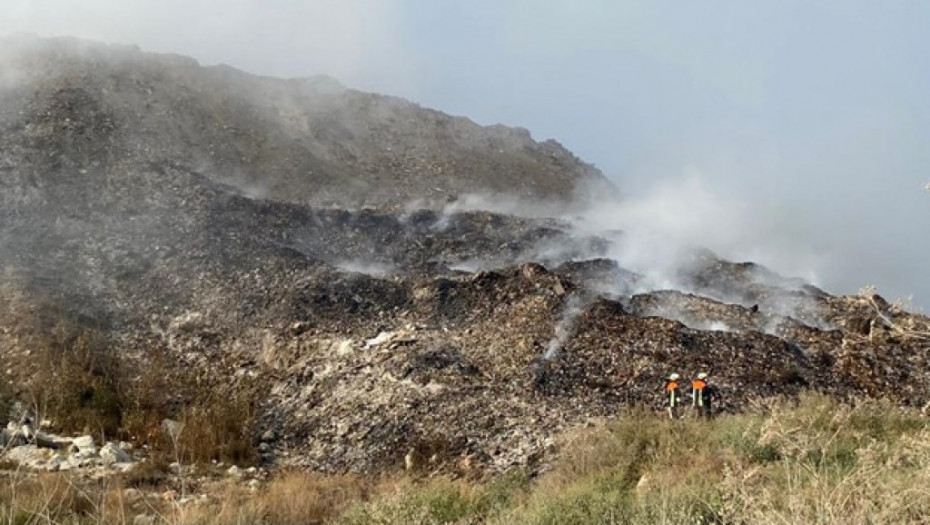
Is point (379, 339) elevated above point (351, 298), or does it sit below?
below

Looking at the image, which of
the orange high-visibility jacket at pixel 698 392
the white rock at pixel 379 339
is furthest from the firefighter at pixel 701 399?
the white rock at pixel 379 339

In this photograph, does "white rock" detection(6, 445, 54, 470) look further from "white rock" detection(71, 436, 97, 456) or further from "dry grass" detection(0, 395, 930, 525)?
"dry grass" detection(0, 395, 930, 525)

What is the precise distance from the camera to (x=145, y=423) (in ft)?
38.2

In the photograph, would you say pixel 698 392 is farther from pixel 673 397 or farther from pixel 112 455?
pixel 112 455

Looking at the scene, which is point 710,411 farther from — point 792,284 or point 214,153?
point 214,153

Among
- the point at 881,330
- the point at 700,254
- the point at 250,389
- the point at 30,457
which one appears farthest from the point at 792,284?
the point at 30,457

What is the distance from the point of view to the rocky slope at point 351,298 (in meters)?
11.8

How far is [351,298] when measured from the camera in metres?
14.6

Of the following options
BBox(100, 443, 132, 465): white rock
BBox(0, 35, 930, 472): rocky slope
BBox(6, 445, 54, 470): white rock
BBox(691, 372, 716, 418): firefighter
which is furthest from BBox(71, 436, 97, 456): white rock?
BBox(691, 372, 716, 418): firefighter

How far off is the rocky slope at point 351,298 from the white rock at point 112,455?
1787 millimetres

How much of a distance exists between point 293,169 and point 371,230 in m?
4.71

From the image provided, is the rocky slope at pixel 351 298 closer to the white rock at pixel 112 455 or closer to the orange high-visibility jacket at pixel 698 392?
the orange high-visibility jacket at pixel 698 392

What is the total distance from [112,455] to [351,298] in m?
5.46

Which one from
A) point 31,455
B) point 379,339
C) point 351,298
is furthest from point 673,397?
point 31,455
